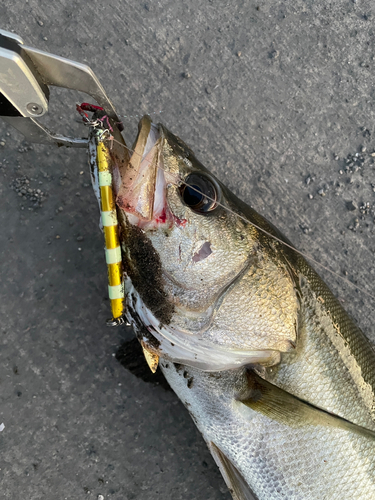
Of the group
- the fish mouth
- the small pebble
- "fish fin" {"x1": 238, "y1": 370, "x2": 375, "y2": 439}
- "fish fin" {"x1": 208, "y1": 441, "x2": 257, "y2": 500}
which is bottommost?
"fish fin" {"x1": 208, "y1": 441, "x2": 257, "y2": 500}

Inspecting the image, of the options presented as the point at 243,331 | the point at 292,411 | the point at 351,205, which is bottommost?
the point at 292,411

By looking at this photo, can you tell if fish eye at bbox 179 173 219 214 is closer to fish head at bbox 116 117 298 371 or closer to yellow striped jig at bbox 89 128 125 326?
fish head at bbox 116 117 298 371

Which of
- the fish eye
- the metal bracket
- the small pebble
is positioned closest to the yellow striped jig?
the metal bracket

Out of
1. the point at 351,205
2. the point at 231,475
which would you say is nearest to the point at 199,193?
the point at 351,205

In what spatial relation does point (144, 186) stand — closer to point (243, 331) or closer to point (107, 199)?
point (107, 199)

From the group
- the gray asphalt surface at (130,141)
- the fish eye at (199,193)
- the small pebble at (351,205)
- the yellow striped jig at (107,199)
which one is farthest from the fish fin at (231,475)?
the small pebble at (351,205)

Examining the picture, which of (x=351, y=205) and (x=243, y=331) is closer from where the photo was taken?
(x=243, y=331)
